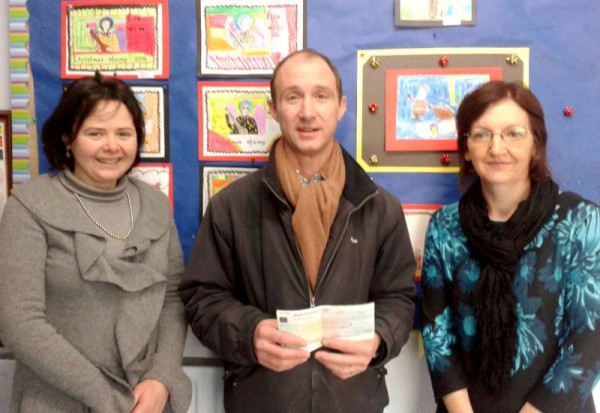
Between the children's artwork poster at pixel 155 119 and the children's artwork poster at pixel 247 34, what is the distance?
7.1 inches

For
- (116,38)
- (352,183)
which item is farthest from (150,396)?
(116,38)

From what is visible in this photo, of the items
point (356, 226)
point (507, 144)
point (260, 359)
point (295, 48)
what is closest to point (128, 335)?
point (260, 359)

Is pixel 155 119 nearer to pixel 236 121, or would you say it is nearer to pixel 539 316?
pixel 236 121

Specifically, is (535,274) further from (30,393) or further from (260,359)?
(30,393)

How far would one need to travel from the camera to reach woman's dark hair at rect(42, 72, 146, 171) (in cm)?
157

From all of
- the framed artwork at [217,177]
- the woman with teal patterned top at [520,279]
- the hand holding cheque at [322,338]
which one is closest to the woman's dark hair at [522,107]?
the woman with teal patterned top at [520,279]

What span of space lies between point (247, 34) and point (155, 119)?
18.1 inches

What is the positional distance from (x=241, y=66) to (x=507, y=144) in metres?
0.96

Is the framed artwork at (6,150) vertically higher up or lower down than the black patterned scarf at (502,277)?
higher up

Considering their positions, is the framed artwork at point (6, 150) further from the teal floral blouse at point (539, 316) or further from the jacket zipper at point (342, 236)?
the teal floral blouse at point (539, 316)

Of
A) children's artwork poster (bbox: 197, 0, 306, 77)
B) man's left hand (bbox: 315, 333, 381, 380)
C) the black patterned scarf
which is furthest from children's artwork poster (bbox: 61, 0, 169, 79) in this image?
the black patterned scarf

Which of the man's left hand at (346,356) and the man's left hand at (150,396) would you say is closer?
the man's left hand at (346,356)

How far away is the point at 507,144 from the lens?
148 cm

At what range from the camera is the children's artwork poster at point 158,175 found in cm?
195
